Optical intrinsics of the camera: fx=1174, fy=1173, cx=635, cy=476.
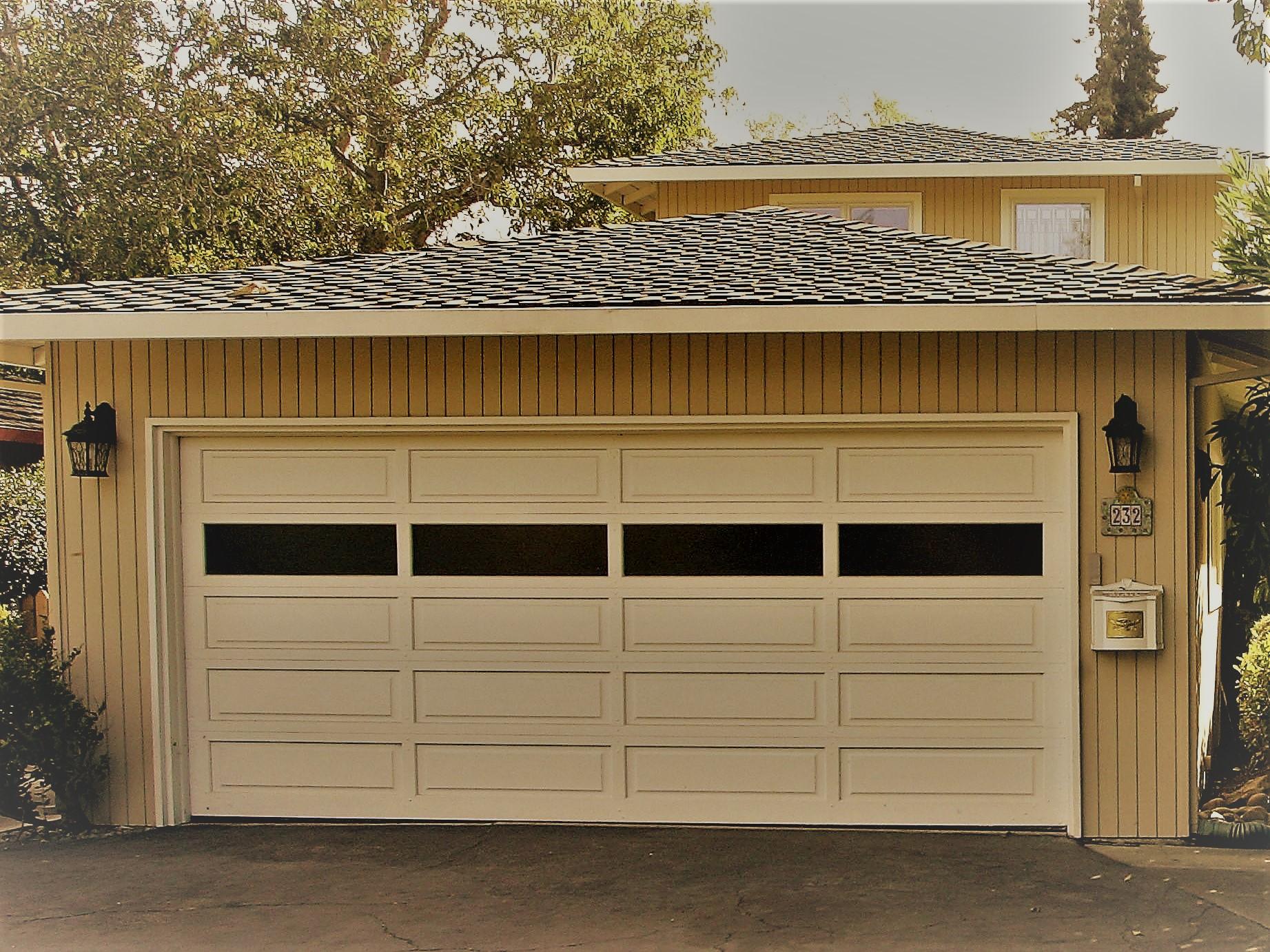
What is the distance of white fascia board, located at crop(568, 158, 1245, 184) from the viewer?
Result: 1195cm

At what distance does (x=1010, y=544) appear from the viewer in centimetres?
605

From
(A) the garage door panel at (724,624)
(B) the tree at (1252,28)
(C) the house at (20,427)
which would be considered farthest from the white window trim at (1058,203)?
(C) the house at (20,427)

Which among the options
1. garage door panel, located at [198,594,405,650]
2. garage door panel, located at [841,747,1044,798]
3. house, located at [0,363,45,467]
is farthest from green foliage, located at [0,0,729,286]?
garage door panel, located at [841,747,1044,798]

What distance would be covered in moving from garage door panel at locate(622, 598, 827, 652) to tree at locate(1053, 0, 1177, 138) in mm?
22453

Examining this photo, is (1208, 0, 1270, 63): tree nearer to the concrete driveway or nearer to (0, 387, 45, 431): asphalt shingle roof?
the concrete driveway

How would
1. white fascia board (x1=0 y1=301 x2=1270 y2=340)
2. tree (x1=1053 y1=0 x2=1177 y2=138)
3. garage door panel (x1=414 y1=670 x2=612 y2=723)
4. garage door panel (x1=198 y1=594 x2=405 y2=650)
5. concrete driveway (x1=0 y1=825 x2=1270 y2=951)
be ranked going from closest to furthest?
concrete driveway (x1=0 y1=825 x2=1270 y2=951) < white fascia board (x1=0 y1=301 x2=1270 y2=340) < garage door panel (x1=414 y1=670 x2=612 y2=723) < garage door panel (x1=198 y1=594 x2=405 y2=650) < tree (x1=1053 y1=0 x2=1177 y2=138)

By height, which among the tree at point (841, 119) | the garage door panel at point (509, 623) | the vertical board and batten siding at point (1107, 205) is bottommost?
the garage door panel at point (509, 623)

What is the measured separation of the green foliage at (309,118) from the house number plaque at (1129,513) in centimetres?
1338

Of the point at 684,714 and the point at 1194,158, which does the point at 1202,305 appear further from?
the point at 1194,158

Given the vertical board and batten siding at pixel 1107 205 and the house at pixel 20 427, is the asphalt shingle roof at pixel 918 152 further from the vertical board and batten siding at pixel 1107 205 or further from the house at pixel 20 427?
the house at pixel 20 427

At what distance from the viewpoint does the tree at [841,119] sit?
28047mm

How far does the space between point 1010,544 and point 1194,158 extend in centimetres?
820

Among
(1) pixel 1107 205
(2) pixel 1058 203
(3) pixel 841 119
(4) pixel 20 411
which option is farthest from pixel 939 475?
(3) pixel 841 119

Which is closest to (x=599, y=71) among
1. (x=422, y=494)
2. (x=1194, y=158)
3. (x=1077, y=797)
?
(x=1194, y=158)
